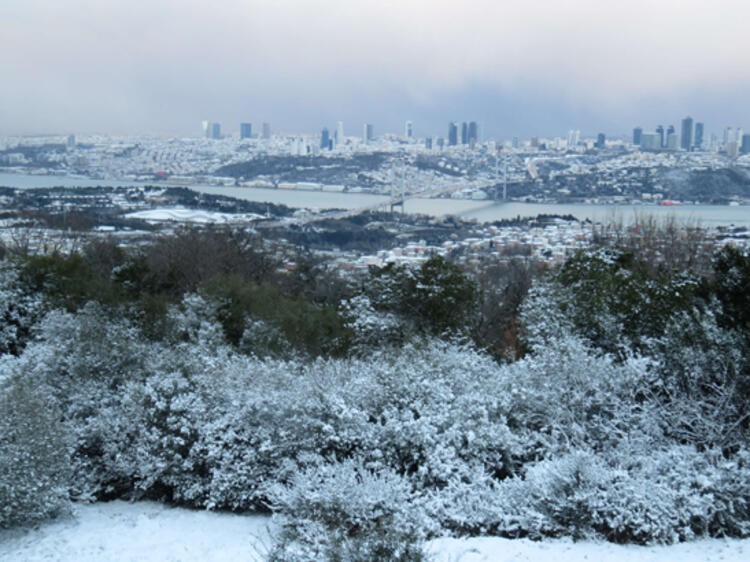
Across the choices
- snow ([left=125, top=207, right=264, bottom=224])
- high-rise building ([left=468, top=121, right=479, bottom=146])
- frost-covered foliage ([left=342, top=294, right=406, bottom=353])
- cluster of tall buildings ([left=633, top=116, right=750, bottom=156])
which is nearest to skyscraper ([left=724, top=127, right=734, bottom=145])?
cluster of tall buildings ([left=633, top=116, right=750, bottom=156])

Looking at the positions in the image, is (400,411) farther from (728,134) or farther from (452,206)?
(728,134)

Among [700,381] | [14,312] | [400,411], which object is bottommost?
[400,411]

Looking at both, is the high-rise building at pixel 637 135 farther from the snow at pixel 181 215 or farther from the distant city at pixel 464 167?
the snow at pixel 181 215

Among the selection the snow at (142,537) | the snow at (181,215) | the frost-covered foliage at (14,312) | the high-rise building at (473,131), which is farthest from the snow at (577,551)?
the high-rise building at (473,131)

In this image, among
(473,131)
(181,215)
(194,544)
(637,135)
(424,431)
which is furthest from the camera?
(473,131)

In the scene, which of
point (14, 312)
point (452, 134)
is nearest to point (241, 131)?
point (452, 134)

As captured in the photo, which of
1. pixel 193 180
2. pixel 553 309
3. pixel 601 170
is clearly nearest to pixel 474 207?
pixel 601 170
